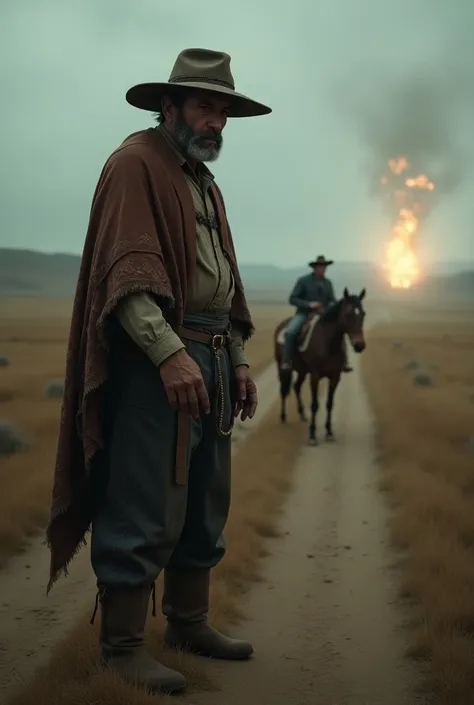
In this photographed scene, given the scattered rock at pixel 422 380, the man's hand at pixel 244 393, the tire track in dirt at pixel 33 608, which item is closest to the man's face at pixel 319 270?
the tire track in dirt at pixel 33 608

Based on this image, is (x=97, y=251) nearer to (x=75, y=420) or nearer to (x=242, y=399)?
(x=75, y=420)

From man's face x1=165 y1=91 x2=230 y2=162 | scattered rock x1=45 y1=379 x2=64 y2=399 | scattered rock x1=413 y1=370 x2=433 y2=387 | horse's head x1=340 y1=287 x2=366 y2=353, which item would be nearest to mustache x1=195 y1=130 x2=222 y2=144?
man's face x1=165 y1=91 x2=230 y2=162

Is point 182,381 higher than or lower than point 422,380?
higher

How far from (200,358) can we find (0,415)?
33.0 ft

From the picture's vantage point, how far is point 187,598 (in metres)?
4.00

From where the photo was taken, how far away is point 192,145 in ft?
12.1

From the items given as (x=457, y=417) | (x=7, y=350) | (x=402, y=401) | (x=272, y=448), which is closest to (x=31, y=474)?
(x=272, y=448)

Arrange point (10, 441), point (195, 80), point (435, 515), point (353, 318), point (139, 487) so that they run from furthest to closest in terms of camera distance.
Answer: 1. point (353, 318)
2. point (10, 441)
3. point (435, 515)
4. point (195, 80)
5. point (139, 487)

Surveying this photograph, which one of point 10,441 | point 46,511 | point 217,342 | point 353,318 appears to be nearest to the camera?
point 217,342

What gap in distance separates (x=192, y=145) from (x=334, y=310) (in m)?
8.27

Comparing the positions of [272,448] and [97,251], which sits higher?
[97,251]

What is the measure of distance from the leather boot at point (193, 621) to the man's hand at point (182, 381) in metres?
0.95

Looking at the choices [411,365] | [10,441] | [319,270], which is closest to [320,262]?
[319,270]

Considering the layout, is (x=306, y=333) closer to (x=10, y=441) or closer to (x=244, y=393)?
(x=10, y=441)
